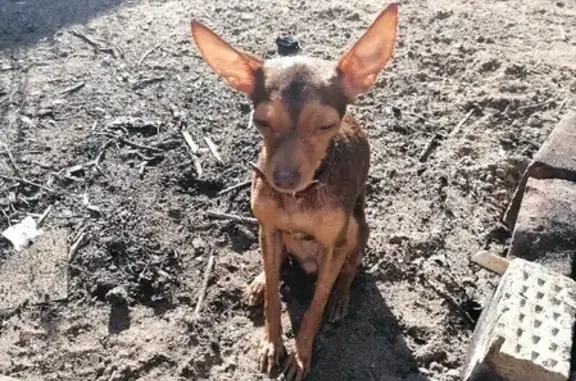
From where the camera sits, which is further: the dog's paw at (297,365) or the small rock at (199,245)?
the small rock at (199,245)

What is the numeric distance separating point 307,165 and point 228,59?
2.16ft

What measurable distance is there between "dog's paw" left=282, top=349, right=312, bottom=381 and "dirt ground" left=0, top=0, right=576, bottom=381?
11cm

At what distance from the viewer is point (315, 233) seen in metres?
3.79

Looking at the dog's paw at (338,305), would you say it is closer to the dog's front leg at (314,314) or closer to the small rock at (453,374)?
the dog's front leg at (314,314)

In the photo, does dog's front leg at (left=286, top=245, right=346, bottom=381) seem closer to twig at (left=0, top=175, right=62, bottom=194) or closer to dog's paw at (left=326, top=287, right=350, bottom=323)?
dog's paw at (left=326, top=287, right=350, bottom=323)

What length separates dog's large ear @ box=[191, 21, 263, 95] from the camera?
11.4ft

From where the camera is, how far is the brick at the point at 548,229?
13.5 ft

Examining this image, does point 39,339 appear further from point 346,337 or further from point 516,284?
point 516,284

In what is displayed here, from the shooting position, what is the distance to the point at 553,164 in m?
4.61

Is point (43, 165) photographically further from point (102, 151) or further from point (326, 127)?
point (326, 127)

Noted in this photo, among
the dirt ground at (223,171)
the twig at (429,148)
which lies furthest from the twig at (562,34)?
the twig at (429,148)

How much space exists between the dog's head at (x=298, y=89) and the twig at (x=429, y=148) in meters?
1.91

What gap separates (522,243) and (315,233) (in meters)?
1.26

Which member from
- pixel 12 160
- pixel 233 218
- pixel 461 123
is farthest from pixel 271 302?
pixel 461 123
